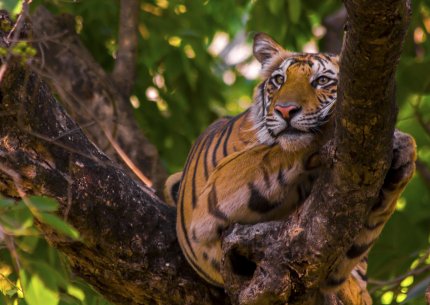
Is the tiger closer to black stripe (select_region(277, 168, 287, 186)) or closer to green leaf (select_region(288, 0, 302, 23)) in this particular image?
black stripe (select_region(277, 168, 287, 186))

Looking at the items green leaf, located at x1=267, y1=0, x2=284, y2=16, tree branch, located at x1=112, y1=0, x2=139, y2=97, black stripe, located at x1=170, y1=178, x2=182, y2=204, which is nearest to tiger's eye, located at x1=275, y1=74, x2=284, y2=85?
black stripe, located at x1=170, y1=178, x2=182, y2=204

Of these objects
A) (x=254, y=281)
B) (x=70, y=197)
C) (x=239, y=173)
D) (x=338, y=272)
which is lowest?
(x=338, y=272)

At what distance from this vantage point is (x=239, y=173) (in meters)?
4.75

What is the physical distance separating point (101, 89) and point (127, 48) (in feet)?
1.16

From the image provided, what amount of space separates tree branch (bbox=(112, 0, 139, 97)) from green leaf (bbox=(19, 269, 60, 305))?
11.9 feet

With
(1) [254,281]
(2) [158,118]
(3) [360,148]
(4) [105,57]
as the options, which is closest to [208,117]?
(2) [158,118]

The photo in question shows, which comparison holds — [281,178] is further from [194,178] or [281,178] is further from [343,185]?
[194,178]

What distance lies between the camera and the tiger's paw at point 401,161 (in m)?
4.10

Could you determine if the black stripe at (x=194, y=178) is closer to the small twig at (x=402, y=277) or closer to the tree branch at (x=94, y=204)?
the tree branch at (x=94, y=204)

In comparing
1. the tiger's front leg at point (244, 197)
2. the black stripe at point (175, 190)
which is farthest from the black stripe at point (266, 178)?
the black stripe at point (175, 190)

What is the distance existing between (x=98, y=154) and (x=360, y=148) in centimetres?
142

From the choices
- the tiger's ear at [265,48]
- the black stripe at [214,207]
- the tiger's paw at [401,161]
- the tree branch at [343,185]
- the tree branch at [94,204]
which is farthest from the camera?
the tiger's ear at [265,48]

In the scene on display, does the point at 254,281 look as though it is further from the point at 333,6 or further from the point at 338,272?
the point at 333,6

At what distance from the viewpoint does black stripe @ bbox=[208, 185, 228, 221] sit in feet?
15.5
